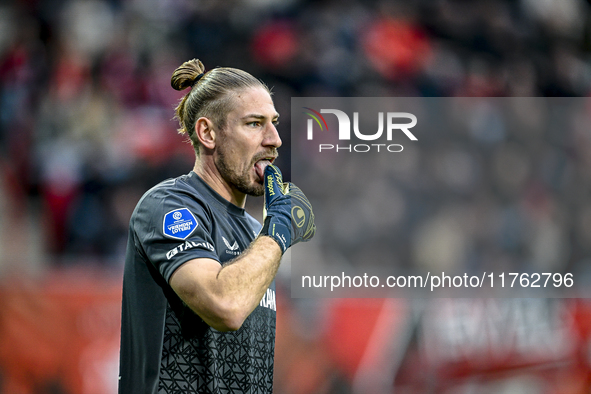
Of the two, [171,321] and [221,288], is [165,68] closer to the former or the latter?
[171,321]

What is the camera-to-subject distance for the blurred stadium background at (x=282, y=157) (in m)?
5.68

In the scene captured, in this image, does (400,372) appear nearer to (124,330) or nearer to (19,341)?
(19,341)

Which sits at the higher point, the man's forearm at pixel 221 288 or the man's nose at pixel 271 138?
the man's nose at pixel 271 138

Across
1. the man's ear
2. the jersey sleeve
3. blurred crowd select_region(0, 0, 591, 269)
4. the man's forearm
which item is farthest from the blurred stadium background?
the man's forearm

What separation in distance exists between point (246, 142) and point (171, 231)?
0.60 metres

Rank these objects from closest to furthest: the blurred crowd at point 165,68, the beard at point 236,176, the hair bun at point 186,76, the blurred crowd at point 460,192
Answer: the beard at point 236,176 → the hair bun at point 186,76 → the blurred crowd at point 460,192 → the blurred crowd at point 165,68

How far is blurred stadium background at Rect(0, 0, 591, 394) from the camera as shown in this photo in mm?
5680

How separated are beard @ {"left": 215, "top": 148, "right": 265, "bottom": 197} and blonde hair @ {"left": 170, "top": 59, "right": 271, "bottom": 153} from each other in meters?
0.14

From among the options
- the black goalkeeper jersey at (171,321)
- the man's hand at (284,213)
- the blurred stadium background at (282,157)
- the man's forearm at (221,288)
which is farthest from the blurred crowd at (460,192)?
the man's forearm at (221,288)

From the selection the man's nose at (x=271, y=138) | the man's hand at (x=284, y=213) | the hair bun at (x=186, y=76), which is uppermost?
the hair bun at (x=186, y=76)

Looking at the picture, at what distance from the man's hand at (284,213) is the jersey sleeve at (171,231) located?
24 cm

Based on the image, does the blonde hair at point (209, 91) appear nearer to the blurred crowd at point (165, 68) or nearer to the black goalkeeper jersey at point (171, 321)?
the black goalkeeper jersey at point (171, 321)

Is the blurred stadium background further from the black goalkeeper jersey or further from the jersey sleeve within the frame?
the jersey sleeve

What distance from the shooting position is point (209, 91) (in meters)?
2.72
